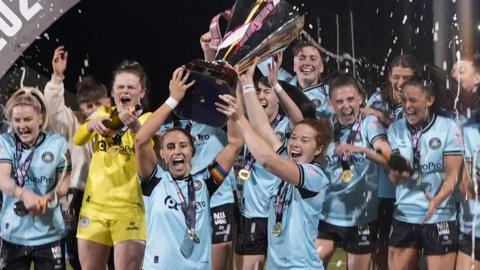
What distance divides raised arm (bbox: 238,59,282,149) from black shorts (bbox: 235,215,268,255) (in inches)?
32.8

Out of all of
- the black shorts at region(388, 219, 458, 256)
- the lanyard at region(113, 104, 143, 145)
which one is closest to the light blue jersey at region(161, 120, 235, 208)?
the lanyard at region(113, 104, 143, 145)

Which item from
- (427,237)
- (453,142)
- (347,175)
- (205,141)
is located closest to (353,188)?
(347,175)

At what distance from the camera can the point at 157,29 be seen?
6387 mm

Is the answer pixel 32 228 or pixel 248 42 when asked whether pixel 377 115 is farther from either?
pixel 32 228

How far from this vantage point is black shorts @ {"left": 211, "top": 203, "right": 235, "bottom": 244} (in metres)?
5.56

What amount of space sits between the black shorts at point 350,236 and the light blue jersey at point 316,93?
634 mm

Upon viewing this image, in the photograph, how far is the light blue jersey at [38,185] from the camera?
5203mm

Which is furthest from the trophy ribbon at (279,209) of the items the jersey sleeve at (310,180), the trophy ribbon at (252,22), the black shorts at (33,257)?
the black shorts at (33,257)

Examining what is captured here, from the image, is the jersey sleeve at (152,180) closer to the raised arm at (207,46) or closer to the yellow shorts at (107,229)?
the yellow shorts at (107,229)

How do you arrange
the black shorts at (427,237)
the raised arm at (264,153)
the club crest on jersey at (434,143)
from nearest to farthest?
the raised arm at (264,153) → the black shorts at (427,237) → the club crest on jersey at (434,143)

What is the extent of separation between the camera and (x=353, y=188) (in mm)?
5809

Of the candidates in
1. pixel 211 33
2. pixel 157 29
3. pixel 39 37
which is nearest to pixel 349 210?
pixel 211 33

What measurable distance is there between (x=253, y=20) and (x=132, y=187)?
1018mm

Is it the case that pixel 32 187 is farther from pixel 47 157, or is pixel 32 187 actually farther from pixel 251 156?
pixel 251 156
